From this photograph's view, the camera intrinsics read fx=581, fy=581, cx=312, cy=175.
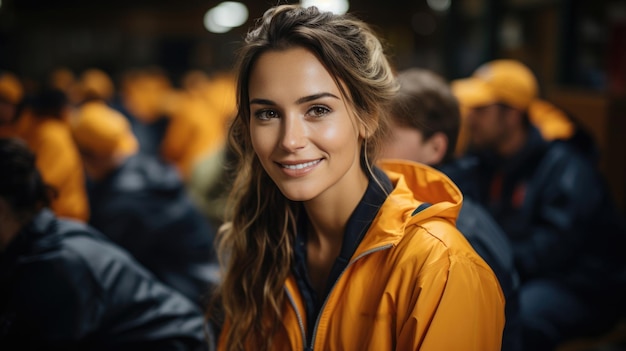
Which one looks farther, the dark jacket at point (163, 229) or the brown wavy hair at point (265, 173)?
the dark jacket at point (163, 229)

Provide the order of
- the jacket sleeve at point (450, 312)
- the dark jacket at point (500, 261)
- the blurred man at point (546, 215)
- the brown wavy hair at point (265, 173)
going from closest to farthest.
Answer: the jacket sleeve at point (450, 312) < the brown wavy hair at point (265, 173) < the dark jacket at point (500, 261) < the blurred man at point (546, 215)

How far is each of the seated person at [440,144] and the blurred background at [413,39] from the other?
0.85 feet

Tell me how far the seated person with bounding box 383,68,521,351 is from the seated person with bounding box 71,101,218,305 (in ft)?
5.07

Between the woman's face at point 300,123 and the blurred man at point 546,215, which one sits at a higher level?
the woman's face at point 300,123

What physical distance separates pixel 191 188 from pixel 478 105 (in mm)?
2186

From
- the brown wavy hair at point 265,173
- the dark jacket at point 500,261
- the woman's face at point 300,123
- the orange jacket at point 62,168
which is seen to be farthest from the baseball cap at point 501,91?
the orange jacket at point 62,168

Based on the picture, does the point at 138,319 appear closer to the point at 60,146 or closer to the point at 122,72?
the point at 60,146

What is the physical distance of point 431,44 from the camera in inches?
362

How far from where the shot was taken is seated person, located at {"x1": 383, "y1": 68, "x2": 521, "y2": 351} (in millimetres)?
1845

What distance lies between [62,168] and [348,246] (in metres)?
3.16

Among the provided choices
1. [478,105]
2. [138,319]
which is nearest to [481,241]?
[138,319]

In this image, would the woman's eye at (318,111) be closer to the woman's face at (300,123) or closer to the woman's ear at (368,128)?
the woman's face at (300,123)

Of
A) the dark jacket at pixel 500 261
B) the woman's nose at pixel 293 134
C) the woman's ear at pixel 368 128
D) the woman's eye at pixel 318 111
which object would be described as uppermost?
the woman's eye at pixel 318 111

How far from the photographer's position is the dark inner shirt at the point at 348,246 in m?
1.45
